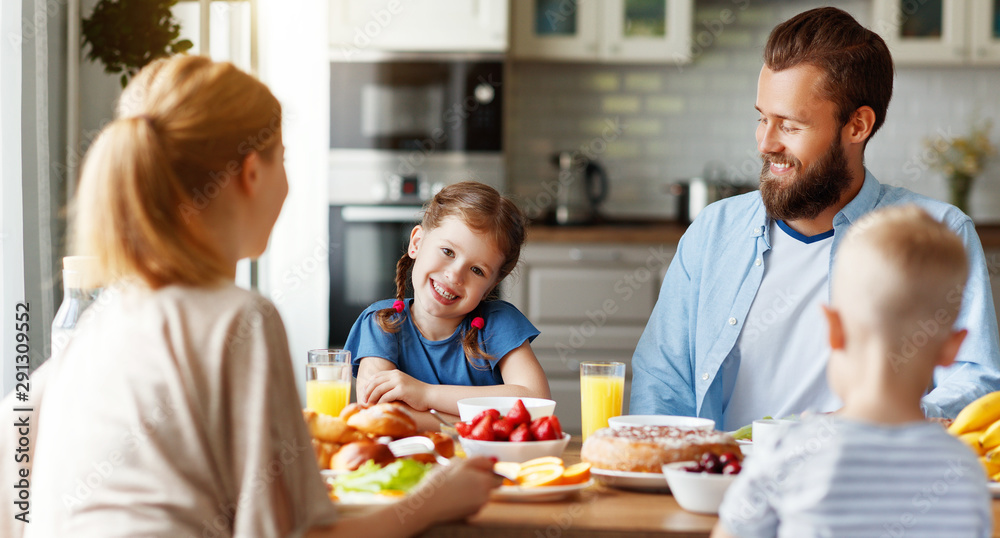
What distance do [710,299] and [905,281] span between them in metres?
1.11

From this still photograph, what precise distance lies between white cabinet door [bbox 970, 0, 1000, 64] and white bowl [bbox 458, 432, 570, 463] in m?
3.68

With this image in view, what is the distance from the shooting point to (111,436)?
0.90 meters

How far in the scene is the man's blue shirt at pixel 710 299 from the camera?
1877 mm

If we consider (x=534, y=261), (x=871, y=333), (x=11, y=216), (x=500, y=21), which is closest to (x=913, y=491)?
(x=871, y=333)

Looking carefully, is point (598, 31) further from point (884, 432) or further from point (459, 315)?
point (884, 432)

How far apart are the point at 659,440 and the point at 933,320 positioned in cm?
42

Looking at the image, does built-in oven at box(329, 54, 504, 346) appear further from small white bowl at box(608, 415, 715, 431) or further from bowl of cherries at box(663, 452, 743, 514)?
bowl of cherries at box(663, 452, 743, 514)

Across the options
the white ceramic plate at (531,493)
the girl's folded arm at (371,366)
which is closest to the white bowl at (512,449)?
the white ceramic plate at (531,493)

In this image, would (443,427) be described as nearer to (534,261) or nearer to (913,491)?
(913,491)

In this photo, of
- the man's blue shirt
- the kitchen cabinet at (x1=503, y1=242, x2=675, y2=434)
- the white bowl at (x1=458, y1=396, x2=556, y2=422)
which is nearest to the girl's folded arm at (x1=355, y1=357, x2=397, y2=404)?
the white bowl at (x1=458, y1=396, x2=556, y2=422)

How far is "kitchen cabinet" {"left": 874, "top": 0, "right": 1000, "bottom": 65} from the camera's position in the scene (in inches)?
156

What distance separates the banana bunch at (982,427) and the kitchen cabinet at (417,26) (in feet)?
9.48

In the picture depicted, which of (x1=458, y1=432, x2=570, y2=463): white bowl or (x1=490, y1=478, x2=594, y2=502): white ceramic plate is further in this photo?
(x1=458, y1=432, x2=570, y2=463): white bowl

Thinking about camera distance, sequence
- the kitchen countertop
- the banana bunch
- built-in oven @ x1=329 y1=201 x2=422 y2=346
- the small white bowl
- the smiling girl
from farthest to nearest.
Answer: built-in oven @ x1=329 y1=201 x2=422 y2=346
the kitchen countertop
the smiling girl
the small white bowl
the banana bunch
